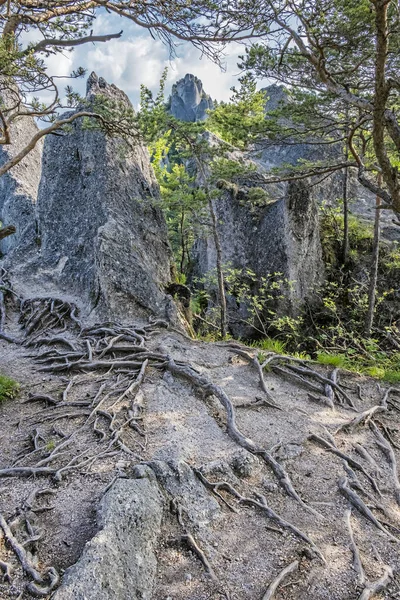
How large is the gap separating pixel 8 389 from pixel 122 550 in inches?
154

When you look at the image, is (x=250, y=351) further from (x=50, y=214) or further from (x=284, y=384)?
(x=50, y=214)

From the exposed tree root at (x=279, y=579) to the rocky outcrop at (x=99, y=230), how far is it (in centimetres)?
655

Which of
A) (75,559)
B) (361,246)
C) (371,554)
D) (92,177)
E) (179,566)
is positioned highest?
(92,177)

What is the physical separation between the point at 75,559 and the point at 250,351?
562cm

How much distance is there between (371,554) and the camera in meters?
3.54

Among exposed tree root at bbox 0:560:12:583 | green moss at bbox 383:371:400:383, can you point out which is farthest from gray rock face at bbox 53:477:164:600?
green moss at bbox 383:371:400:383

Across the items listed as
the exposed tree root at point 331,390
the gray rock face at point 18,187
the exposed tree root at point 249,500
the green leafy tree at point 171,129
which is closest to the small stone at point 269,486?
the exposed tree root at point 249,500

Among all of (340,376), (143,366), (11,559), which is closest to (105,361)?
(143,366)

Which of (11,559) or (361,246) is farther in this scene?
(361,246)

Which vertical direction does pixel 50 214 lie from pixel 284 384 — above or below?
above

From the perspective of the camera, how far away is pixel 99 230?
977 cm

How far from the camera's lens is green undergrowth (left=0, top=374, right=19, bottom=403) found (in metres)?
5.76

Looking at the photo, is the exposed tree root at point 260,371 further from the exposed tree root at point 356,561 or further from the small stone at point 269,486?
the exposed tree root at point 356,561

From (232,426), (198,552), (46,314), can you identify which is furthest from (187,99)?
(198,552)
